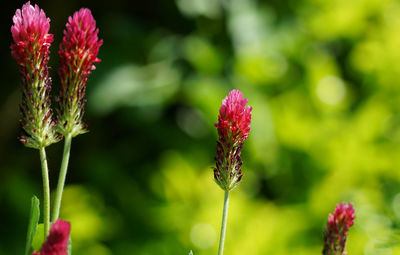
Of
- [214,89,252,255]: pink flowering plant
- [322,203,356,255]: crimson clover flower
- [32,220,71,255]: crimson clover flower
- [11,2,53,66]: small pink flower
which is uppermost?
[11,2,53,66]: small pink flower

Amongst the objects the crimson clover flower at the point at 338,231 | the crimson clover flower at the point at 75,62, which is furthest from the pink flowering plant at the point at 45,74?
the crimson clover flower at the point at 338,231

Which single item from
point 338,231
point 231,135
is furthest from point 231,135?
point 338,231

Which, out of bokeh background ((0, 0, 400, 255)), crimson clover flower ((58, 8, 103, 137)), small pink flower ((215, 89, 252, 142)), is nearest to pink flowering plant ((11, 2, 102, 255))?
crimson clover flower ((58, 8, 103, 137))

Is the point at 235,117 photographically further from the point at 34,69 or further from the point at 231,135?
the point at 34,69

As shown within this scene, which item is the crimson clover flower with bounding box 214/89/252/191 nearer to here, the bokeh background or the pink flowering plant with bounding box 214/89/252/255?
the pink flowering plant with bounding box 214/89/252/255

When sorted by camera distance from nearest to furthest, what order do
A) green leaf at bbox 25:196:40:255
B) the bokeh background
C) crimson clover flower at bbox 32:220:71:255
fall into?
crimson clover flower at bbox 32:220:71:255 < green leaf at bbox 25:196:40:255 < the bokeh background

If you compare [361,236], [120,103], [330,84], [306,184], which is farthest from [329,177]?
[120,103]
